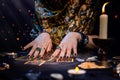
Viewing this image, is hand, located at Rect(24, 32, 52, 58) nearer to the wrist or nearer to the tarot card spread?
the tarot card spread

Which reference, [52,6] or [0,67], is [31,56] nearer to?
[0,67]

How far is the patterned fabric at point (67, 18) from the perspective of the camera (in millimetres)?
1818

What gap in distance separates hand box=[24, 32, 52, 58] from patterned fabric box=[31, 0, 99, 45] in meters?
0.11

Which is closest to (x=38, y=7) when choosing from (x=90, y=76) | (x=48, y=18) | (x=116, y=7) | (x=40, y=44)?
(x=48, y=18)

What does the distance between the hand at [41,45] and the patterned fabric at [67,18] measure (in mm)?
110

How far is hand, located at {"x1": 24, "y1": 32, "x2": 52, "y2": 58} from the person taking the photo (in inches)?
64.1

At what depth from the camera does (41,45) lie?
1681 millimetres

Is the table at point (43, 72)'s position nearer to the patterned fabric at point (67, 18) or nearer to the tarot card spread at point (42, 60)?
the tarot card spread at point (42, 60)

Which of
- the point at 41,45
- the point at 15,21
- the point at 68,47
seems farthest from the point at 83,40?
the point at 15,21

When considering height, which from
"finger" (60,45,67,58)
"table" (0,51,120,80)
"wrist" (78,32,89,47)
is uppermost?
"wrist" (78,32,89,47)

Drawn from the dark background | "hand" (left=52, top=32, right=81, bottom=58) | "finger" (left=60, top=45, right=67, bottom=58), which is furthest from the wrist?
the dark background

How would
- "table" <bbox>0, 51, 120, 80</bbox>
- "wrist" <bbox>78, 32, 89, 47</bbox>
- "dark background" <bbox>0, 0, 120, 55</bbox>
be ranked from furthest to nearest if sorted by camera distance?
Answer: 1. "dark background" <bbox>0, 0, 120, 55</bbox>
2. "wrist" <bbox>78, 32, 89, 47</bbox>
3. "table" <bbox>0, 51, 120, 80</bbox>

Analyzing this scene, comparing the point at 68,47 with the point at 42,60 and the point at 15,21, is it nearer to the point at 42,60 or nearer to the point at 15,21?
the point at 42,60

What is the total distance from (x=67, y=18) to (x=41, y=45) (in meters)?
0.34
